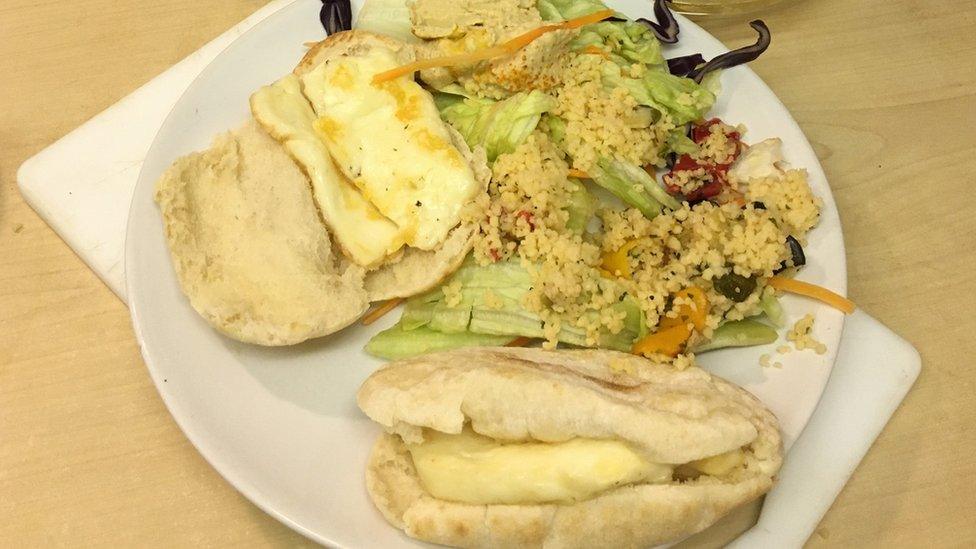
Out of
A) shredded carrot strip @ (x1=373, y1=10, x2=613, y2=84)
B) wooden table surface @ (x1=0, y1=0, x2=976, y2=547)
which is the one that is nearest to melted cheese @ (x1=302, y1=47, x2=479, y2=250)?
shredded carrot strip @ (x1=373, y1=10, x2=613, y2=84)

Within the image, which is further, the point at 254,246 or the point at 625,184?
the point at 625,184

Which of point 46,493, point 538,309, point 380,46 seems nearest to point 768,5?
point 380,46

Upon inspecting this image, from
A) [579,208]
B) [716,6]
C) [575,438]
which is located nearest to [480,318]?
[579,208]

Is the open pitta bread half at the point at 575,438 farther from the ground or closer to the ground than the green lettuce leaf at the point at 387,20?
closer to the ground

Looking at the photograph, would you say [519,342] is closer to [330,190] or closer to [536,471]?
[536,471]

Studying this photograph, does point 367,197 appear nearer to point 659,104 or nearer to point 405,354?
point 405,354

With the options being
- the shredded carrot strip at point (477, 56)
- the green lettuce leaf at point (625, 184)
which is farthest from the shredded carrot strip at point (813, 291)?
the shredded carrot strip at point (477, 56)

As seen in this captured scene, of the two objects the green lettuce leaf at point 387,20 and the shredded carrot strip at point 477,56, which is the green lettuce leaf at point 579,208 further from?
the green lettuce leaf at point 387,20
